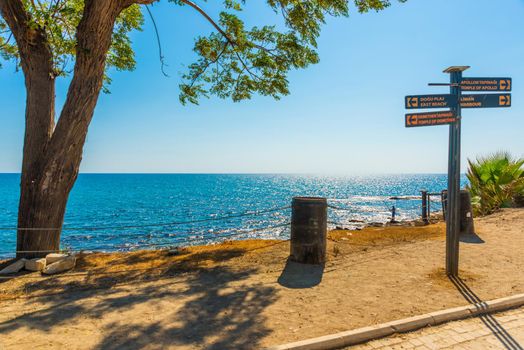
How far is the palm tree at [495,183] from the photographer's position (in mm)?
12953

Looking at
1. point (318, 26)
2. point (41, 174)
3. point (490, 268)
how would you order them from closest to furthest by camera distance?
point (490, 268), point (41, 174), point (318, 26)

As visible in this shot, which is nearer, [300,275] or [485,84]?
[485,84]

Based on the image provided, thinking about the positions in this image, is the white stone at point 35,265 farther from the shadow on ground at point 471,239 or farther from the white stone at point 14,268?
→ the shadow on ground at point 471,239

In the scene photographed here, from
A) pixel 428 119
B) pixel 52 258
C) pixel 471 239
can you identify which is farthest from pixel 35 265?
pixel 471 239

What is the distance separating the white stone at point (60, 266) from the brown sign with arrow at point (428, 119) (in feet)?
24.8

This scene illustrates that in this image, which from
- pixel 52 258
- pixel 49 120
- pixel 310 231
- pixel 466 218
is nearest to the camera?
pixel 52 258

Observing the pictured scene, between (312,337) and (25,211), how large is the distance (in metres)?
7.21

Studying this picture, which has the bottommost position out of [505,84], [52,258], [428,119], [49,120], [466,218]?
[52,258]

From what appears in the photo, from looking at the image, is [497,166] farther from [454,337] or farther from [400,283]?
[454,337]

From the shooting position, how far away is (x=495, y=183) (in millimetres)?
13391

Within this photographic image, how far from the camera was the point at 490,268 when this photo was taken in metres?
6.60

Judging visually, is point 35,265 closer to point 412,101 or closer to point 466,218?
point 412,101

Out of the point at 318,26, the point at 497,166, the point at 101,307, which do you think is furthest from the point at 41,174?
the point at 497,166

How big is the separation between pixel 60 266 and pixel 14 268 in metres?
0.96
